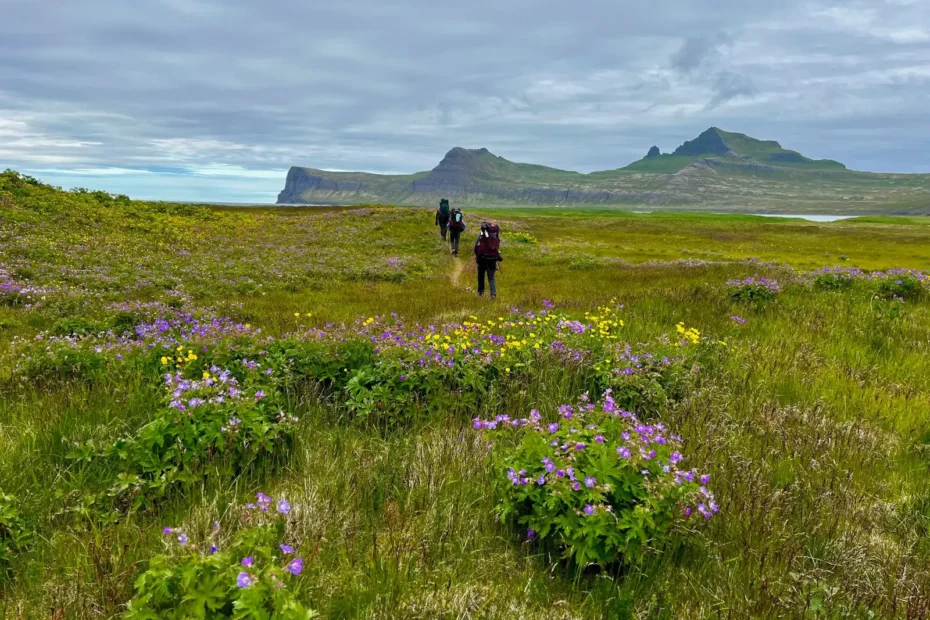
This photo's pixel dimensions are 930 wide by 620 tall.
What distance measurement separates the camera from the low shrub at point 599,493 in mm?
3031

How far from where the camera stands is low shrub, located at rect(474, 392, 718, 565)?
3.03 metres

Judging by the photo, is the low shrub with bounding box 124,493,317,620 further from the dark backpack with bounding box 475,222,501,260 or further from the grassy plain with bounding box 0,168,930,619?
the dark backpack with bounding box 475,222,501,260

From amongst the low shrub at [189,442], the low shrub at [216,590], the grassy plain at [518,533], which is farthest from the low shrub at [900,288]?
→ the low shrub at [216,590]

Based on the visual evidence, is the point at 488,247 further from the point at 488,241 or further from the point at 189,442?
the point at 189,442

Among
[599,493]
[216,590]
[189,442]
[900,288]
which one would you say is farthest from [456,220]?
[216,590]

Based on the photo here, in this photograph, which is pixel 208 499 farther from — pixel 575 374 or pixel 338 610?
pixel 575 374

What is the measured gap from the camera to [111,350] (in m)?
6.70

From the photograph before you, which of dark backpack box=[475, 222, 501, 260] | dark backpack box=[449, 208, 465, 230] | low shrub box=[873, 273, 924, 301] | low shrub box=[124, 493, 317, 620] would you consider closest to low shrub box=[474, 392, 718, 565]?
low shrub box=[124, 493, 317, 620]

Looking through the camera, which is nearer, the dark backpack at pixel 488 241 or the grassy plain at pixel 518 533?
the grassy plain at pixel 518 533

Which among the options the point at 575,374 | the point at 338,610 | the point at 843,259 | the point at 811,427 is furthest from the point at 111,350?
the point at 843,259

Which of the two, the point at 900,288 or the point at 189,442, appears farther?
the point at 900,288

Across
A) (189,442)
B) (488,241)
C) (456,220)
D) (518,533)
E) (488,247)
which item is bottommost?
(518,533)

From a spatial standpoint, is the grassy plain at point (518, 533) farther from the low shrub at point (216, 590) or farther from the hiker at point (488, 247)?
the hiker at point (488, 247)

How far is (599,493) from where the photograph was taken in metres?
3.09
